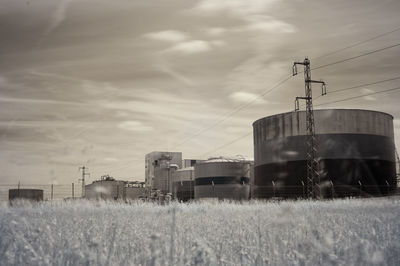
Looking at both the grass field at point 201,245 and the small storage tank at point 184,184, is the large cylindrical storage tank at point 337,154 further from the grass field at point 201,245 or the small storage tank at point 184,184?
the grass field at point 201,245

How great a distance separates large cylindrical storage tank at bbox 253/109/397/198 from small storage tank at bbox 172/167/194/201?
87.1 feet

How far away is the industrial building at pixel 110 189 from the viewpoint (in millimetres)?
70725

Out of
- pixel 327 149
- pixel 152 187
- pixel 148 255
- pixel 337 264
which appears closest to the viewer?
pixel 337 264

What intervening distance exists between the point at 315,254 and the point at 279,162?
33.3 meters

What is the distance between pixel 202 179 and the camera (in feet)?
174

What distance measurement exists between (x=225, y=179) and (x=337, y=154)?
1852 centimetres

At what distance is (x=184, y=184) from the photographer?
216ft

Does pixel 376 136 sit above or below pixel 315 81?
below

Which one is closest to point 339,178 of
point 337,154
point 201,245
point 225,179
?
point 337,154

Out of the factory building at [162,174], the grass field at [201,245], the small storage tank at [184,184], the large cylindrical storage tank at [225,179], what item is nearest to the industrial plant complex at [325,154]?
the large cylindrical storage tank at [225,179]

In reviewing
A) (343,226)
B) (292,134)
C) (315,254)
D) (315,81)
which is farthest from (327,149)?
(315,254)

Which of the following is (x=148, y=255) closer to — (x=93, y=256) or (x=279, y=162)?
(x=93, y=256)

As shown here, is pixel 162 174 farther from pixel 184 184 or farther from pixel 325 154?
pixel 325 154

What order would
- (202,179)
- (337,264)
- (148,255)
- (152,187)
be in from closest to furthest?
(337,264) → (148,255) → (202,179) → (152,187)
